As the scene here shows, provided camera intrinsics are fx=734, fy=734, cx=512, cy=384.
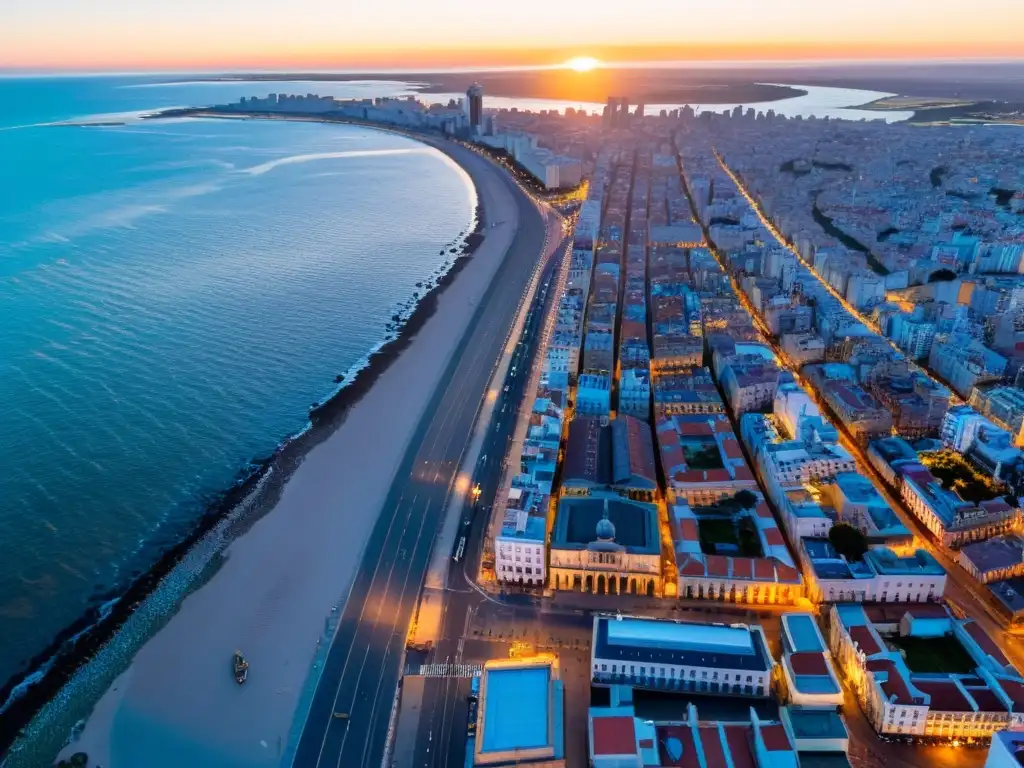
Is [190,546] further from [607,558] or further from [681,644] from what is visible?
[681,644]

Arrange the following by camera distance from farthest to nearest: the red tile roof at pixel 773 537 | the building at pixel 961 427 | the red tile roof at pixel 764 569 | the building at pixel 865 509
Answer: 1. the building at pixel 961 427
2. the building at pixel 865 509
3. the red tile roof at pixel 773 537
4. the red tile roof at pixel 764 569

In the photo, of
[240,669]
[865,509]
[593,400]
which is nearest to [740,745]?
[865,509]

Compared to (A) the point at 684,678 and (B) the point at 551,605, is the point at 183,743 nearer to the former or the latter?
(B) the point at 551,605

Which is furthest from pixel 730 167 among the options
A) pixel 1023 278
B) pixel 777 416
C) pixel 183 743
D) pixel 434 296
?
pixel 183 743

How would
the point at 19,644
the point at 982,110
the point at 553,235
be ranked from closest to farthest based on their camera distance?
the point at 19,644
the point at 553,235
the point at 982,110

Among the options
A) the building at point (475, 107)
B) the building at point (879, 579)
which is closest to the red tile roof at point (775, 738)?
the building at point (879, 579)

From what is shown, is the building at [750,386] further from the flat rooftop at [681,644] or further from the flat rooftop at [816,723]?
the flat rooftop at [816,723]

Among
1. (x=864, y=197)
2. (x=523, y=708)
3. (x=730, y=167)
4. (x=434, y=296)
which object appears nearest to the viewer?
(x=523, y=708)
